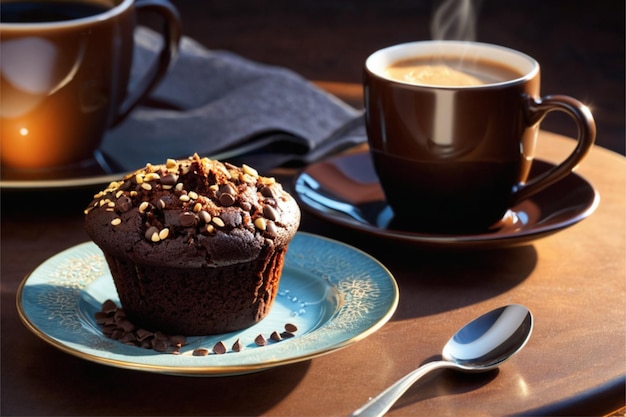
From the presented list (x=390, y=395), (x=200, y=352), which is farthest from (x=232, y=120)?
(x=390, y=395)

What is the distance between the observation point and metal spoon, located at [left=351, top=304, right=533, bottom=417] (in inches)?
35.1

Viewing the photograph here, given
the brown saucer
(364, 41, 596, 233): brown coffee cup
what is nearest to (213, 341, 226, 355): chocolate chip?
the brown saucer

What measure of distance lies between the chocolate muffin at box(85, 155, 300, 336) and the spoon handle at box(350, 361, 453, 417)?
0.20 meters

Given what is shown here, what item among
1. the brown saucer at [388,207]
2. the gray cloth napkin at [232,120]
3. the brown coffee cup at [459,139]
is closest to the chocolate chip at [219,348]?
the brown saucer at [388,207]

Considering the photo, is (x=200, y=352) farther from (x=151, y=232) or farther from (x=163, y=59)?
(x=163, y=59)

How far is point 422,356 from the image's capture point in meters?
0.95

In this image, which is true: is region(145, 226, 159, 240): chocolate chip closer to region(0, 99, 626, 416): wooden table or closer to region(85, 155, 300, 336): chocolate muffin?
region(85, 155, 300, 336): chocolate muffin

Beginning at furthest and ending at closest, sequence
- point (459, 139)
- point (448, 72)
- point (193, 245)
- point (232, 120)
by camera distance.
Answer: point (232, 120) → point (448, 72) → point (459, 139) → point (193, 245)

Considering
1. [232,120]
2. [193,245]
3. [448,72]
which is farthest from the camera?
[232,120]

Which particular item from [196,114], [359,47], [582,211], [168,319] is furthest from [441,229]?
[359,47]

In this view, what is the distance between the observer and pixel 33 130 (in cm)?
134

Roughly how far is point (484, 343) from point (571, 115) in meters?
0.37

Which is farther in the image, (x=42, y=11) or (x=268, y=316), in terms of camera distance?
(x=42, y=11)

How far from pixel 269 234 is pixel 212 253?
0.21ft
